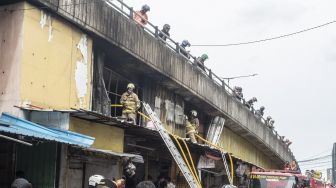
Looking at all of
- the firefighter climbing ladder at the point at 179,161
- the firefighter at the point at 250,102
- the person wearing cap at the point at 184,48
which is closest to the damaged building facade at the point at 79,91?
the firefighter climbing ladder at the point at 179,161

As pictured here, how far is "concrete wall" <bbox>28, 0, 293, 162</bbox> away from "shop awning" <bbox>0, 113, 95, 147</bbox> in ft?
10.8

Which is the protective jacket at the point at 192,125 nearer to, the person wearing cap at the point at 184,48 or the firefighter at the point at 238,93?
the person wearing cap at the point at 184,48

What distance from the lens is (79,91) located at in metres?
12.8

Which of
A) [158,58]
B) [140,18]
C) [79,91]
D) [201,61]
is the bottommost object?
[79,91]

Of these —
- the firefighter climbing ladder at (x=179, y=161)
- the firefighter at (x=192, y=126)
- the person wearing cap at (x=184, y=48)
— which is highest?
the person wearing cap at (x=184, y=48)

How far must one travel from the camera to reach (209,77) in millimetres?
21234

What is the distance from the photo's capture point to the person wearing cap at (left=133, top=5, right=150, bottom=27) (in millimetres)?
15762

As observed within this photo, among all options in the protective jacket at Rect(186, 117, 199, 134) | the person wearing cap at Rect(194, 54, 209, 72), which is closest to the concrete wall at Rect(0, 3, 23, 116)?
the protective jacket at Rect(186, 117, 199, 134)

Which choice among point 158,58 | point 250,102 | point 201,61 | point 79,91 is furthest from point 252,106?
point 79,91

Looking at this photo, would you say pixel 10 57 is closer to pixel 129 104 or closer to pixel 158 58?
pixel 129 104

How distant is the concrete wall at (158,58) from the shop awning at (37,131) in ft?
10.8

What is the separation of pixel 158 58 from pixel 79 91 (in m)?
4.38

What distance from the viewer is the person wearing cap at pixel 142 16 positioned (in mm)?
15762

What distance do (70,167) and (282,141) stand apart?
990 inches
